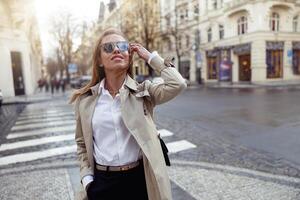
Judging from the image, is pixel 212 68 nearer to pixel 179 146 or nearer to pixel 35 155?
pixel 179 146

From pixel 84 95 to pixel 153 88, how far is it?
1.72 feet

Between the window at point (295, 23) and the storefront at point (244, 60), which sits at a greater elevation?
the window at point (295, 23)

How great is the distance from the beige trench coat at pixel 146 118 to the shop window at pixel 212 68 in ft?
115

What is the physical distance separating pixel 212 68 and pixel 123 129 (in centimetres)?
3613

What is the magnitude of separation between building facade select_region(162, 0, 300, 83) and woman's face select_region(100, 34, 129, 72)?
29.6m

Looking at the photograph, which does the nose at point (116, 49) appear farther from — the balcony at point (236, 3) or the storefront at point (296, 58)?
the storefront at point (296, 58)

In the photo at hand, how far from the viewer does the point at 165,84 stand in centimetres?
204

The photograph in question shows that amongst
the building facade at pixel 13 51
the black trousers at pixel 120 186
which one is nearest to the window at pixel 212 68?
the building facade at pixel 13 51

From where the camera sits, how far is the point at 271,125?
8.40 metres

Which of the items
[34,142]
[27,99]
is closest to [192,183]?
[34,142]

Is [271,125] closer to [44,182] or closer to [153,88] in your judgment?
[44,182]

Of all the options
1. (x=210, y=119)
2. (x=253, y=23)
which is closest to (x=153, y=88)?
(x=210, y=119)

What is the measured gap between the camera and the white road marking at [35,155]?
6.02 meters

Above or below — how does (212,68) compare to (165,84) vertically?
below
